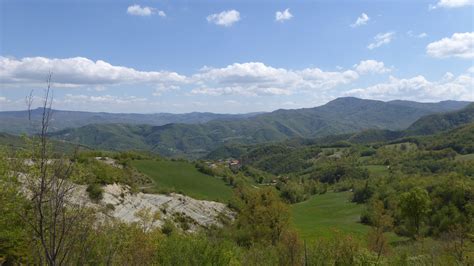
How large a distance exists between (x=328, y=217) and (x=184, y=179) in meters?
51.1

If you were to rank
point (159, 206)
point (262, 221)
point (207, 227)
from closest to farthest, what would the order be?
point (262, 221)
point (159, 206)
point (207, 227)

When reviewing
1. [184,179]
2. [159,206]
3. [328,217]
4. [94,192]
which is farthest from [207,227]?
[328,217]

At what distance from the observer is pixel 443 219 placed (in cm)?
8075

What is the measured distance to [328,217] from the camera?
124188 millimetres

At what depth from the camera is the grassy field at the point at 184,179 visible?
113750 millimetres

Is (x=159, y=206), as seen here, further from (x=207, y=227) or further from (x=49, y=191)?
(x=49, y=191)

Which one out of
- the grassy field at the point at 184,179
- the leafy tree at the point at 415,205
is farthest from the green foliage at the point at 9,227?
the grassy field at the point at 184,179

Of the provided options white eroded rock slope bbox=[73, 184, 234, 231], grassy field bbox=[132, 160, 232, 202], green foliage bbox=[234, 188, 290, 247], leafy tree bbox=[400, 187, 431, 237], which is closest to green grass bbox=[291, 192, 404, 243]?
leafy tree bbox=[400, 187, 431, 237]

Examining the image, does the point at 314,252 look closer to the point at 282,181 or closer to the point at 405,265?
the point at 405,265

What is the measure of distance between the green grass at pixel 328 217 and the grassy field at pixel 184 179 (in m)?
25.8

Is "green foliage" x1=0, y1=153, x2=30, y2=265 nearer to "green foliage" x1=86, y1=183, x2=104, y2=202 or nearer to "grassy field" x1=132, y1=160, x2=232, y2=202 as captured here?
"green foliage" x1=86, y1=183, x2=104, y2=202

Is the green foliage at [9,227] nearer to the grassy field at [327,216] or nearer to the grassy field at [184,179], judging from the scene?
the grassy field at [327,216]

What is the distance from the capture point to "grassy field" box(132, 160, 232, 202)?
11375 cm

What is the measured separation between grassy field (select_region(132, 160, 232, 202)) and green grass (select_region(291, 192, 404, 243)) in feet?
84.6
